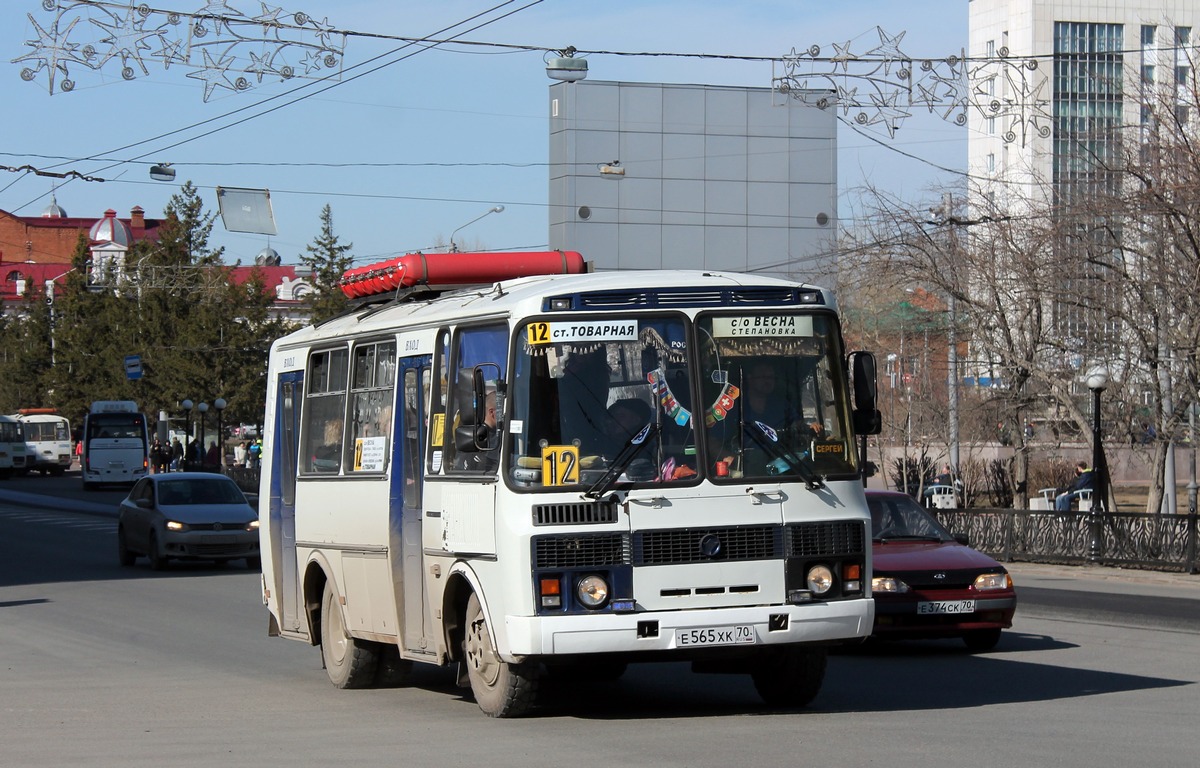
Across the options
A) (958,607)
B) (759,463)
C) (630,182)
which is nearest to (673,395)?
(759,463)

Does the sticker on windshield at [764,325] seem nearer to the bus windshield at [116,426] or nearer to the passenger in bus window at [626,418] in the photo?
the passenger in bus window at [626,418]

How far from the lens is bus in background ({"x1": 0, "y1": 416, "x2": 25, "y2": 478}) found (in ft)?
254

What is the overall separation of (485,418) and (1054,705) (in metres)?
4.30

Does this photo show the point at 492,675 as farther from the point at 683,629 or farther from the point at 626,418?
the point at 626,418

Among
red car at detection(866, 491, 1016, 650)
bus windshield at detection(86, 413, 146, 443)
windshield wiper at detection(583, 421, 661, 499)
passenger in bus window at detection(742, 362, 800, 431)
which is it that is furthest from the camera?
bus windshield at detection(86, 413, 146, 443)

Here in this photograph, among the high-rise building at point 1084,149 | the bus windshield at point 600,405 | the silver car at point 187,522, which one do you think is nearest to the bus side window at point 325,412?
the bus windshield at point 600,405

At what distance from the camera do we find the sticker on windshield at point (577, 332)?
988 centimetres

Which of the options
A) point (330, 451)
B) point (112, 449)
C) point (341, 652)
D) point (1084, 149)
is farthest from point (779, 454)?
point (112, 449)

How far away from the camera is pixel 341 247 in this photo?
83.4 metres

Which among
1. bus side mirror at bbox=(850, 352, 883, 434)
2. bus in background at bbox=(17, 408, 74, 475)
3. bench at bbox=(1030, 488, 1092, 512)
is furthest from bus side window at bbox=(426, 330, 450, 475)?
bus in background at bbox=(17, 408, 74, 475)

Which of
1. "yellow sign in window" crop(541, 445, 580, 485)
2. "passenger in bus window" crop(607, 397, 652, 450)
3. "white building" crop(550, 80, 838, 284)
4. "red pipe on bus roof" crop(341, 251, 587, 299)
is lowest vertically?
"yellow sign in window" crop(541, 445, 580, 485)

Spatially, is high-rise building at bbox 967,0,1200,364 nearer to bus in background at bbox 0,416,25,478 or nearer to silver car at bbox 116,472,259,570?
silver car at bbox 116,472,259,570

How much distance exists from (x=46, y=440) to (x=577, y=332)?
7680cm

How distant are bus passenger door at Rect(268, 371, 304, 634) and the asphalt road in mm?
631
